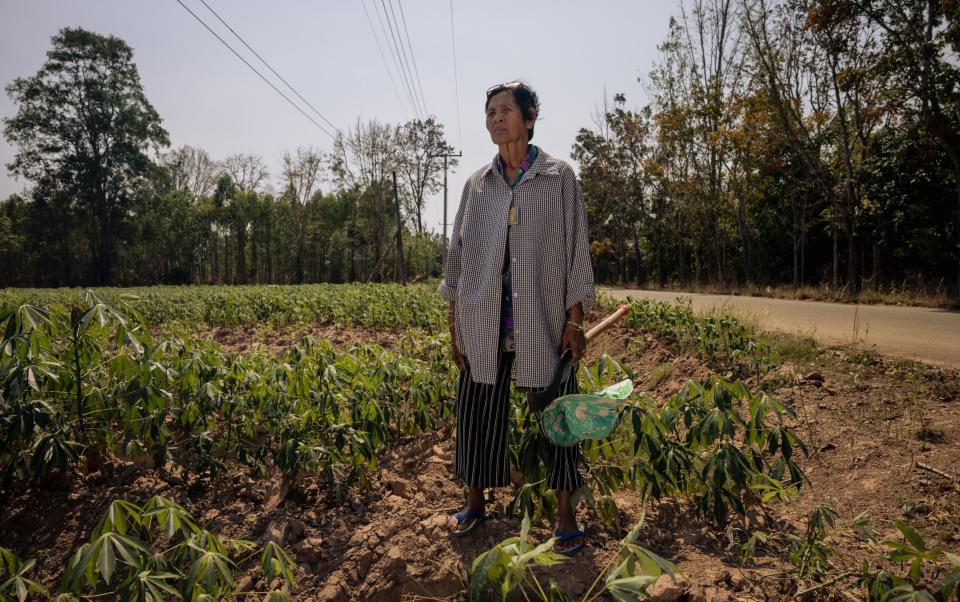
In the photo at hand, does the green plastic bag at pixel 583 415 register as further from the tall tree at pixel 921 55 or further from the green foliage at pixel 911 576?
the tall tree at pixel 921 55

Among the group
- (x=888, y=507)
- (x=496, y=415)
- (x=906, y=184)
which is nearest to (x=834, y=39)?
(x=906, y=184)

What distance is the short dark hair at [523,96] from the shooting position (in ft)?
6.77

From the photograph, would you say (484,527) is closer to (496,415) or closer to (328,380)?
(496,415)

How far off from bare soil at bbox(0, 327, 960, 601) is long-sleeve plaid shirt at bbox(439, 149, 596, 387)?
28.5 inches

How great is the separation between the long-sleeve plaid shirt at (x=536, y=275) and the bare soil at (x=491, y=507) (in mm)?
723

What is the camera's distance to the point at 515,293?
6.61ft

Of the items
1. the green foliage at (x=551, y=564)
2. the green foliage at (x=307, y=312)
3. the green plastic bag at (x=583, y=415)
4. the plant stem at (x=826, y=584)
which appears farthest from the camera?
the green foliage at (x=307, y=312)

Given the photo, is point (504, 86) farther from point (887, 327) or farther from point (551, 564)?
point (887, 327)

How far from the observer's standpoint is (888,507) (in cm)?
225

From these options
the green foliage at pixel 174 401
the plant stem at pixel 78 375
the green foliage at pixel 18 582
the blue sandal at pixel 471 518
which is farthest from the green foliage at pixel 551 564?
the plant stem at pixel 78 375

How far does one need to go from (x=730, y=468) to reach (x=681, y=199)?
19150mm

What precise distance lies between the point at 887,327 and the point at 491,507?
17.9ft

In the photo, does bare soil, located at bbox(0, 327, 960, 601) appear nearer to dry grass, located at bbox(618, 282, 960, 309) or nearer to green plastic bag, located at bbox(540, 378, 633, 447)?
green plastic bag, located at bbox(540, 378, 633, 447)

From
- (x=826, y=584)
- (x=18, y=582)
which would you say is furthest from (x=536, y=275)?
(x=18, y=582)
